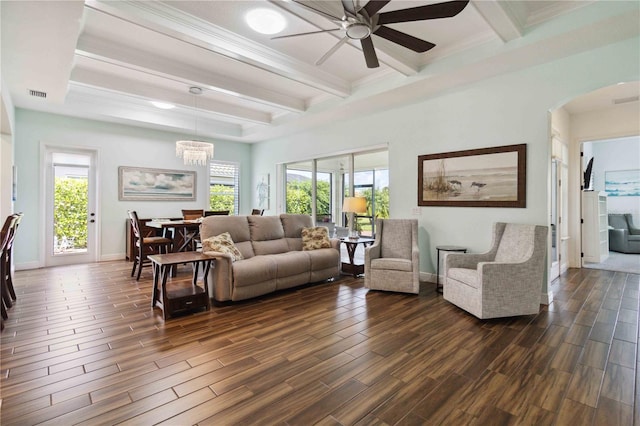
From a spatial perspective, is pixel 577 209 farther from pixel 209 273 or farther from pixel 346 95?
pixel 209 273

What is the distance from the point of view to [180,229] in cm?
564

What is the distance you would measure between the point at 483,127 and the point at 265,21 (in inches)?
120

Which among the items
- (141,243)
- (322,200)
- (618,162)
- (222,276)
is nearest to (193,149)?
(141,243)

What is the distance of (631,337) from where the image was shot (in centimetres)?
289

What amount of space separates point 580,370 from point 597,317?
1463 mm

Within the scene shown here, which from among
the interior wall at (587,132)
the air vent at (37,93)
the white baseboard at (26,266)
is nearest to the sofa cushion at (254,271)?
the air vent at (37,93)

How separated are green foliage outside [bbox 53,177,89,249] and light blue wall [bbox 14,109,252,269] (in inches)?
10.6

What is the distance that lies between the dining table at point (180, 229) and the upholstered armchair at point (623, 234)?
378 inches

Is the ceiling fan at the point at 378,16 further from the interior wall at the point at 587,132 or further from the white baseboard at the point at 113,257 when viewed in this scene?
the white baseboard at the point at 113,257

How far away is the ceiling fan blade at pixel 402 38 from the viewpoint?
9.05 feet

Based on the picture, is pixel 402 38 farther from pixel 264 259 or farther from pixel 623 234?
pixel 623 234

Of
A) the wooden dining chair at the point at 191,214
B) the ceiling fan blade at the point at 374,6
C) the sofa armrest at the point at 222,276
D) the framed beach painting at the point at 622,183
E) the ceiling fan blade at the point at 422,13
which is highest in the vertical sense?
the ceiling fan blade at the point at 374,6

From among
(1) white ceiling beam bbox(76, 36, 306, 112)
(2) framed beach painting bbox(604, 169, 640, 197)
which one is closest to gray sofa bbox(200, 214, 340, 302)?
(1) white ceiling beam bbox(76, 36, 306, 112)

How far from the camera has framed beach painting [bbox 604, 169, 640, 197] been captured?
27.1 ft
